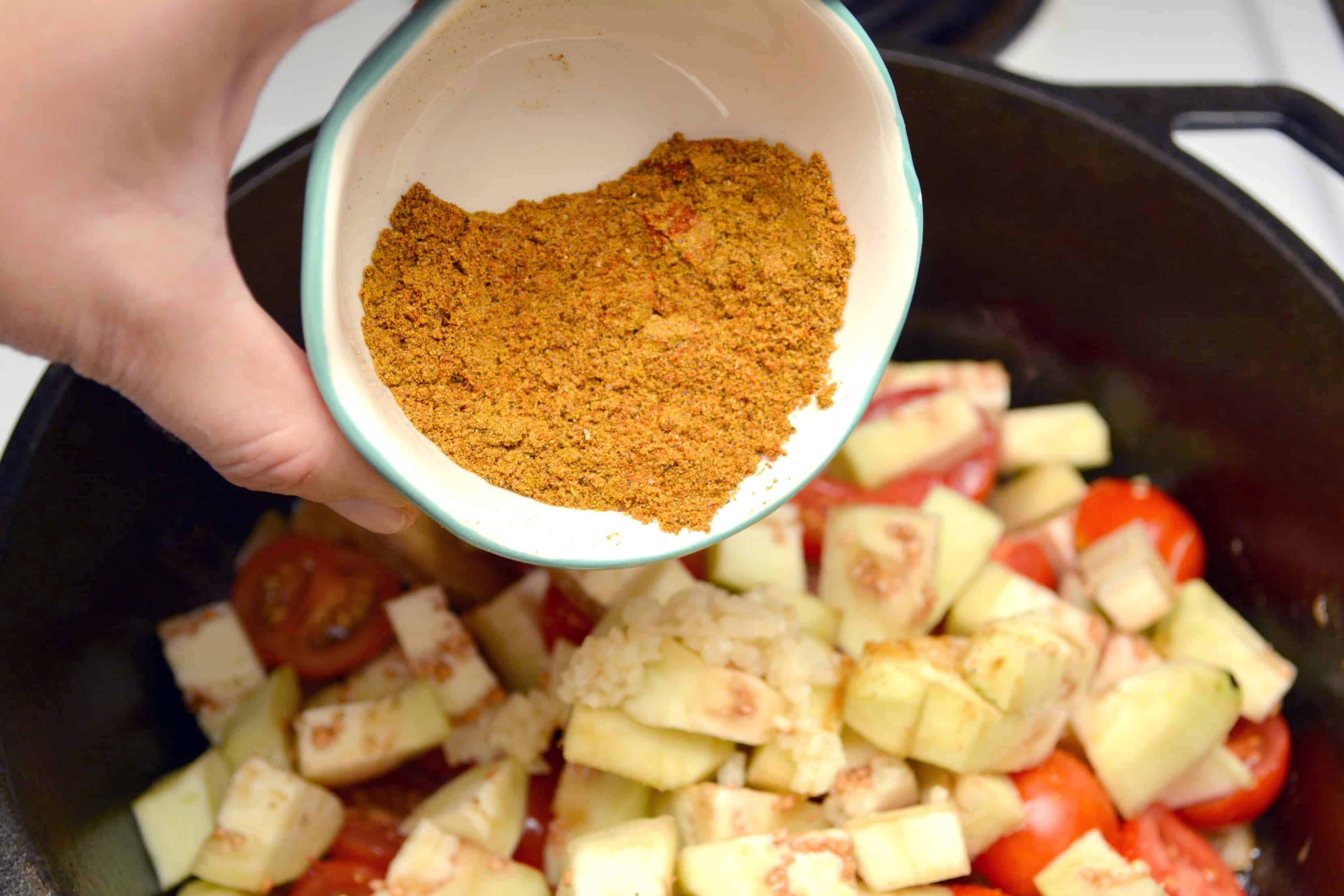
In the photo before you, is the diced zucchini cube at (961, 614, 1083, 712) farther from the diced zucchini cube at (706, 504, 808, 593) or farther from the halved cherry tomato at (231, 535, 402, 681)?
the halved cherry tomato at (231, 535, 402, 681)

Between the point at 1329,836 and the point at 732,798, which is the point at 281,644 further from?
the point at 1329,836

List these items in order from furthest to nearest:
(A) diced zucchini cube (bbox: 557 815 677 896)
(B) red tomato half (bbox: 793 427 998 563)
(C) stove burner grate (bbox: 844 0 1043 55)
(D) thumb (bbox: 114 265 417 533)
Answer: (C) stove burner grate (bbox: 844 0 1043 55), (B) red tomato half (bbox: 793 427 998 563), (A) diced zucchini cube (bbox: 557 815 677 896), (D) thumb (bbox: 114 265 417 533)

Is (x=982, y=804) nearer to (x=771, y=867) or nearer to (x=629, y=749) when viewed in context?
(x=771, y=867)

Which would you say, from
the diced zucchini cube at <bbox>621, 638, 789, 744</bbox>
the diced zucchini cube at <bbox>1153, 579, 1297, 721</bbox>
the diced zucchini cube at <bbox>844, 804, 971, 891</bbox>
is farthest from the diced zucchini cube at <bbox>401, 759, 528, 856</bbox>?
the diced zucchini cube at <bbox>1153, 579, 1297, 721</bbox>

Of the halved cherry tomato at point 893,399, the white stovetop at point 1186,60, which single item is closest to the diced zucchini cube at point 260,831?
the halved cherry tomato at point 893,399

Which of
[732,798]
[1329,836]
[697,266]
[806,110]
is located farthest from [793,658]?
[1329,836]

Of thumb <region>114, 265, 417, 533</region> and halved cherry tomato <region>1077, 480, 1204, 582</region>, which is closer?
thumb <region>114, 265, 417, 533</region>

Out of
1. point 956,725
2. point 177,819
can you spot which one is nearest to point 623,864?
point 956,725

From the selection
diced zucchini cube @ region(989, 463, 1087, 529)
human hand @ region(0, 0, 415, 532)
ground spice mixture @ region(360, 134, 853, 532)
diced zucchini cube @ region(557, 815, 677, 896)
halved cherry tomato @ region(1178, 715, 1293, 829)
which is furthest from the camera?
diced zucchini cube @ region(989, 463, 1087, 529)
